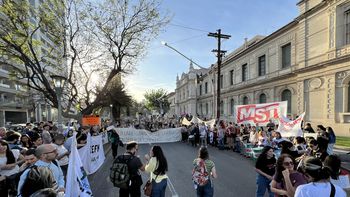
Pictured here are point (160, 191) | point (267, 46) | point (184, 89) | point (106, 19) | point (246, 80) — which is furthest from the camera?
point (184, 89)

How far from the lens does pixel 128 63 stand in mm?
16281

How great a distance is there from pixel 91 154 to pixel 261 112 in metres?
8.46

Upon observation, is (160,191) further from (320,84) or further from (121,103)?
(121,103)

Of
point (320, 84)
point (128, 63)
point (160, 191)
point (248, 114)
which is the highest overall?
point (128, 63)

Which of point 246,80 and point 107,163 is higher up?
point 246,80

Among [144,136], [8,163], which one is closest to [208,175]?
[8,163]

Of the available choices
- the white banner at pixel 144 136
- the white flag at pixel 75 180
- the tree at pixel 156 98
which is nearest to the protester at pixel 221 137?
the white banner at pixel 144 136

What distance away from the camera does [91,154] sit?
778 centimetres

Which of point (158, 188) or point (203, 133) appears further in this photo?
point (203, 133)

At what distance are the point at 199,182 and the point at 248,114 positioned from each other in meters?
8.62

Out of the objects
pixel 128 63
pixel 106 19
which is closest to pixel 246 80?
pixel 128 63

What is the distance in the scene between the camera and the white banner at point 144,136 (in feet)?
60.8

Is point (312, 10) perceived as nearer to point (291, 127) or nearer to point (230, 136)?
point (230, 136)

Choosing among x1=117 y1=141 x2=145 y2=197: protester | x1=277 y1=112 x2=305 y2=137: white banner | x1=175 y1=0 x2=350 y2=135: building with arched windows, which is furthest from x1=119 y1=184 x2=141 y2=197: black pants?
x1=175 y1=0 x2=350 y2=135: building with arched windows
